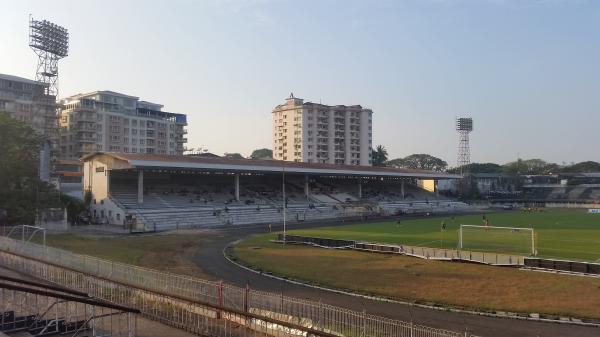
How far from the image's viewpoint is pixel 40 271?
26.5 m

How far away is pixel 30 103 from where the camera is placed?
350ft

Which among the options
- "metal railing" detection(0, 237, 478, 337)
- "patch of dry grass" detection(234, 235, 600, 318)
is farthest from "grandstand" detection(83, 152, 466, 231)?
"metal railing" detection(0, 237, 478, 337)

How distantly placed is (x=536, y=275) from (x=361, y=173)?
65037 mm

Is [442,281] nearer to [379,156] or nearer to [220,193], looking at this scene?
[220,193]

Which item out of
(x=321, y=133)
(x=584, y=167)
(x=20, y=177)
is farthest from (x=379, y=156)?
(x=20, y=177)

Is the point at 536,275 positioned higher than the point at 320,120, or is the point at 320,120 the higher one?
the point at 320,120

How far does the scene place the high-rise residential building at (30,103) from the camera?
99625 mm

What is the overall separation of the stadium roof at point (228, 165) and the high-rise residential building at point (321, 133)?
62549 mm

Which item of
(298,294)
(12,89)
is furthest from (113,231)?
(12,89)

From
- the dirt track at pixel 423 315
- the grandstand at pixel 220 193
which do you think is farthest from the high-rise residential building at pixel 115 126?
the dirt track at pixel 423 315

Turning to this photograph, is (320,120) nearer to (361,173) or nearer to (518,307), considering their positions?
(361,173)

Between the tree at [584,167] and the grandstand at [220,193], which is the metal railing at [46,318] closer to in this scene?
the grandstand at [220,193]

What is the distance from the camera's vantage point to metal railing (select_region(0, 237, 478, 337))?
1574cm

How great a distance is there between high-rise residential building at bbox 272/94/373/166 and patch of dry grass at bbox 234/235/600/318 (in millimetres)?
127634
